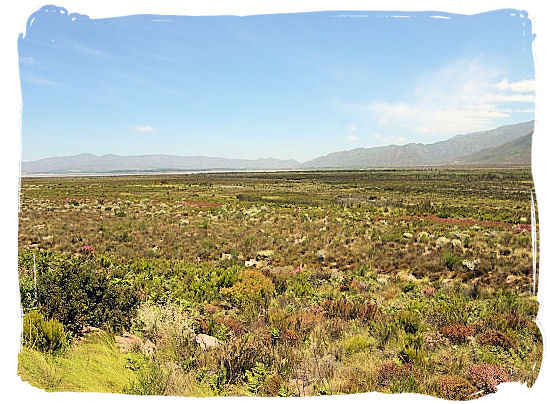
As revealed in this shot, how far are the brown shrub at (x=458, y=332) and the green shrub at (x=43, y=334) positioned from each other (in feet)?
10.1

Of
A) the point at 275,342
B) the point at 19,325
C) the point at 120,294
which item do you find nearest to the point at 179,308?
the point at 120,294

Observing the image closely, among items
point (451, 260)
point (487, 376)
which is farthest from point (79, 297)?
point (451, 260)

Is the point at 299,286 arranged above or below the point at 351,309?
above

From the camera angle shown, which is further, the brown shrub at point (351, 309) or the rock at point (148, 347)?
the brown shrub at point (351, 309)

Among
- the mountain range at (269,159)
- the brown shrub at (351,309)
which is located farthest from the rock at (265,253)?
the mountain range at (269,159)

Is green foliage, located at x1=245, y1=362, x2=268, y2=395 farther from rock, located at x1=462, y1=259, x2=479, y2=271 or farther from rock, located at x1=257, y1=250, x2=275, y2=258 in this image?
rock, located at x1=462, y1=259, x2=479, y2=271

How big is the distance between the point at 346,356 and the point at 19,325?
265 cm

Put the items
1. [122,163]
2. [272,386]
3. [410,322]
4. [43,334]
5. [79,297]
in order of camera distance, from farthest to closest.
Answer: [122,163]
[410,322]
[79,297]
[43,334]
[272,386]

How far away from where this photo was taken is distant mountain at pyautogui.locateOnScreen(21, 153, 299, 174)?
2490 mm

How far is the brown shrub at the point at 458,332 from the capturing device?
232 centimetres

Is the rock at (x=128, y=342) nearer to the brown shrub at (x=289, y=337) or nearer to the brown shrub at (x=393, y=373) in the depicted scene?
the brown shrub at (x=289, y=337)

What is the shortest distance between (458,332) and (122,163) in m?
3.82

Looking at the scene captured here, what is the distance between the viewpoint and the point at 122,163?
333 cm

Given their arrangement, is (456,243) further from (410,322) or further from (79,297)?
(79,297)
